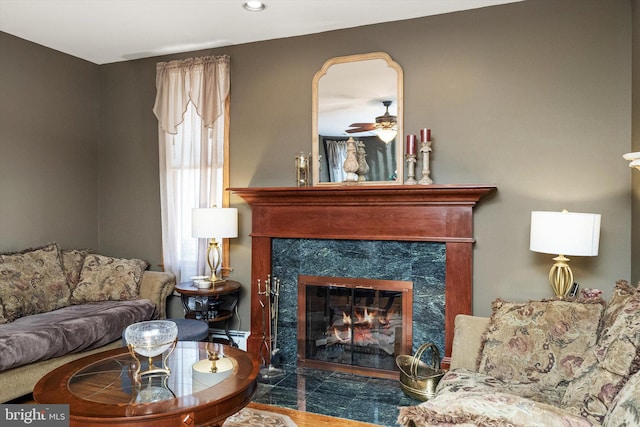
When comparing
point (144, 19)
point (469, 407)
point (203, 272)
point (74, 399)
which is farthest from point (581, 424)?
point (144, 19)

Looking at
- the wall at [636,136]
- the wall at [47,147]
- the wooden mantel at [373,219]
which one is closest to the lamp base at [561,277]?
the wall at [636,136]

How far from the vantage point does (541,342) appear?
7.14 feet

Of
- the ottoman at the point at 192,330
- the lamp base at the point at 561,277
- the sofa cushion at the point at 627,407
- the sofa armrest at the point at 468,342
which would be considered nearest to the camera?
the sofa cushion at the point at 627,407

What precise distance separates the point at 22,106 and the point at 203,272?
2.07 meters

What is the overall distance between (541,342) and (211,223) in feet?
8.04

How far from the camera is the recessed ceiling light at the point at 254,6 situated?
10.7 ft

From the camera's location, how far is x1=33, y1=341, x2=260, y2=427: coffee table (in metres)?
1.71

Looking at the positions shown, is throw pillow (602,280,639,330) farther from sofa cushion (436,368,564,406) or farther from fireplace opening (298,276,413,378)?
fireplace opening (298,276,413,378)

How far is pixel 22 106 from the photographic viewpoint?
13.0ft

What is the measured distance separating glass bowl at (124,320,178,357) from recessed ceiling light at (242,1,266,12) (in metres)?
2.27

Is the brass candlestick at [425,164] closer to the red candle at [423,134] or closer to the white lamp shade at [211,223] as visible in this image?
the red candle at [423,134]

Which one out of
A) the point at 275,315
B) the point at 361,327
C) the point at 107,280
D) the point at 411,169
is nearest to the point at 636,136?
the point at 411,169

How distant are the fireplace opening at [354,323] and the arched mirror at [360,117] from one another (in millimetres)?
818

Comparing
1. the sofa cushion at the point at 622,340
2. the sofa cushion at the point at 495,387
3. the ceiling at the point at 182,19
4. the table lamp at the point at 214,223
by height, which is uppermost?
the ceiling at the point at 182,19
